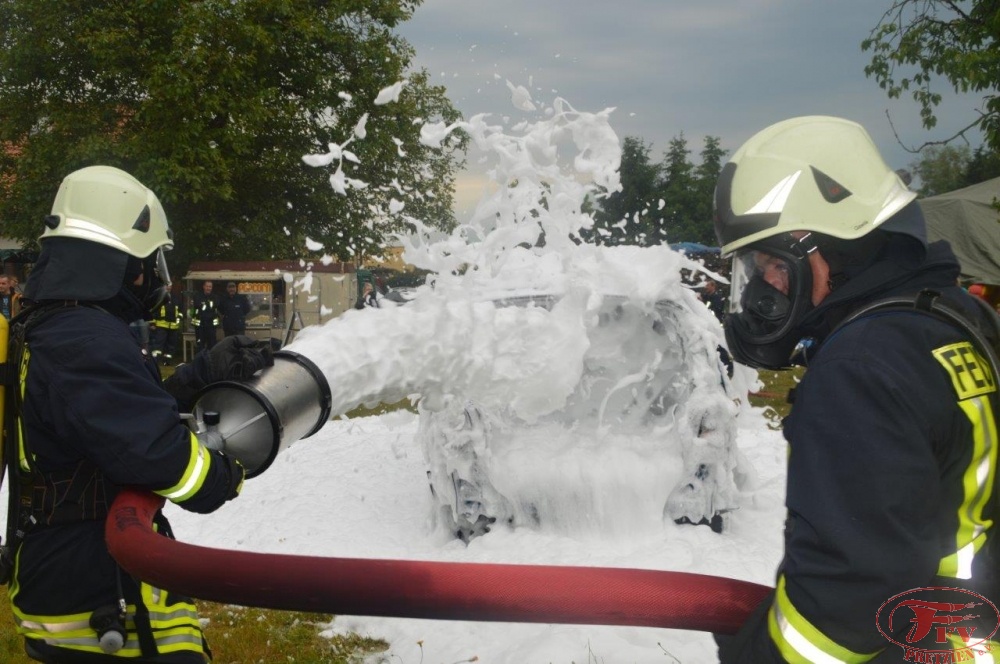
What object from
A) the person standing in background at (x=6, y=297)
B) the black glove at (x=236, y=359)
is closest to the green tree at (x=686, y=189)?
the person standing in background at (x=6, y=297)

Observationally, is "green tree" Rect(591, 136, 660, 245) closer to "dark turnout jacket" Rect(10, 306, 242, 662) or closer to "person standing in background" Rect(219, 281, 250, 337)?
"person standing in background" Rect(219, 281, 250, 337)

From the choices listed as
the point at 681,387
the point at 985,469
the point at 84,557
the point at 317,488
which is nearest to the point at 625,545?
the point at 681,387

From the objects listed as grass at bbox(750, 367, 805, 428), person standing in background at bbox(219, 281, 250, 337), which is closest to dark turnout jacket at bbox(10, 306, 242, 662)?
grass at bbox(750, 367, 805, 428)

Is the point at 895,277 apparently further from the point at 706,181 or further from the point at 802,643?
the point at 706,181

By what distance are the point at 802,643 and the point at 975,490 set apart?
41cm

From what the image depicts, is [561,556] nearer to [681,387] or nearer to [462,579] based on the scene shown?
[681,387]

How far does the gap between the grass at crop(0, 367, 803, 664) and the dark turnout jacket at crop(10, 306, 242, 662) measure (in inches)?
68.4

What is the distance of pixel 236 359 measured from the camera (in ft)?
9.20

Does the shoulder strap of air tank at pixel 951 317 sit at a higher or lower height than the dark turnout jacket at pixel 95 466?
higher

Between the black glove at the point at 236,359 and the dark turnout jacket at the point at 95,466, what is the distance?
0.95 ft

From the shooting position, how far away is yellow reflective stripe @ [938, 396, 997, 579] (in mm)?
1397

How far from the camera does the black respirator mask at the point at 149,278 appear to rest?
2.62 m

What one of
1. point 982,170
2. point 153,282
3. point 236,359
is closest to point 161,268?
point 153,282

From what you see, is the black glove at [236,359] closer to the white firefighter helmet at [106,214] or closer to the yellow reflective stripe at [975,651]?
the white firefighter helmet at [106,214]
